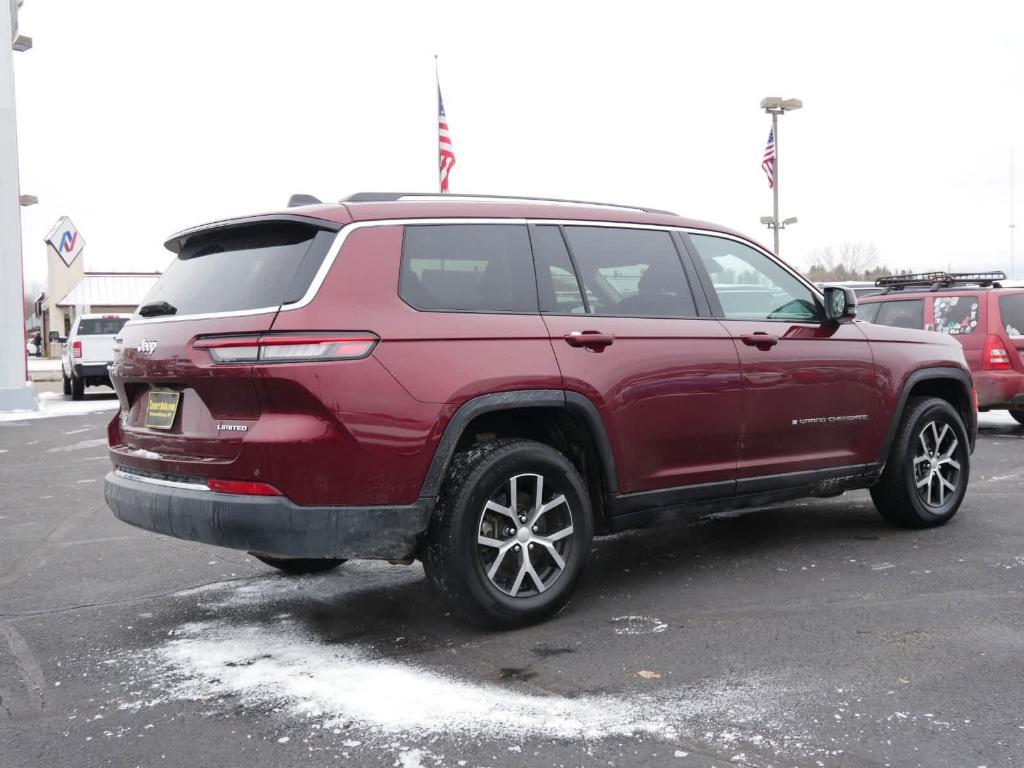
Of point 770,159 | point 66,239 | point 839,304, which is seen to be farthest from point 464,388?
point 770,159

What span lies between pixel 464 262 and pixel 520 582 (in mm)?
1394

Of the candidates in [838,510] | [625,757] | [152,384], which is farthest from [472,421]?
[838,510]

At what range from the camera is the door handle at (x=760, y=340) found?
17.0 feet

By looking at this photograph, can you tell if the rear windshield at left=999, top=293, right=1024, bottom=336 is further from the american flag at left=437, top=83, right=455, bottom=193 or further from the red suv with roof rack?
the american flag at left=437, top=83, right=455, bottom=193

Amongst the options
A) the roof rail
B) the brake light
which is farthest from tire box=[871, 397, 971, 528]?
the brake light

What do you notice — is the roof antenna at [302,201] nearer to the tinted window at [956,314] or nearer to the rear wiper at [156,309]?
the rear wiper at [156,309]

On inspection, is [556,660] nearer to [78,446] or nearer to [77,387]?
[78,446]

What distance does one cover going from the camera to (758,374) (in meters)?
5.18

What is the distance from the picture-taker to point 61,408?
1864cm

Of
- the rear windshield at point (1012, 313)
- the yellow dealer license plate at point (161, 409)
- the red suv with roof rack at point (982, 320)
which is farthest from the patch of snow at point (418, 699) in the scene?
the rear windshield at point (1012, 313)

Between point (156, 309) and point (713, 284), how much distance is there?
9.00 ft

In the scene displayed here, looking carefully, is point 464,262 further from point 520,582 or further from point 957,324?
point 957,324

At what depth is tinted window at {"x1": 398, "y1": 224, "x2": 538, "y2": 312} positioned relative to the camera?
13.8 ft

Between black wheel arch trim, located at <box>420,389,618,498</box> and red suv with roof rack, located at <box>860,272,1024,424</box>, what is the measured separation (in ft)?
23.1
